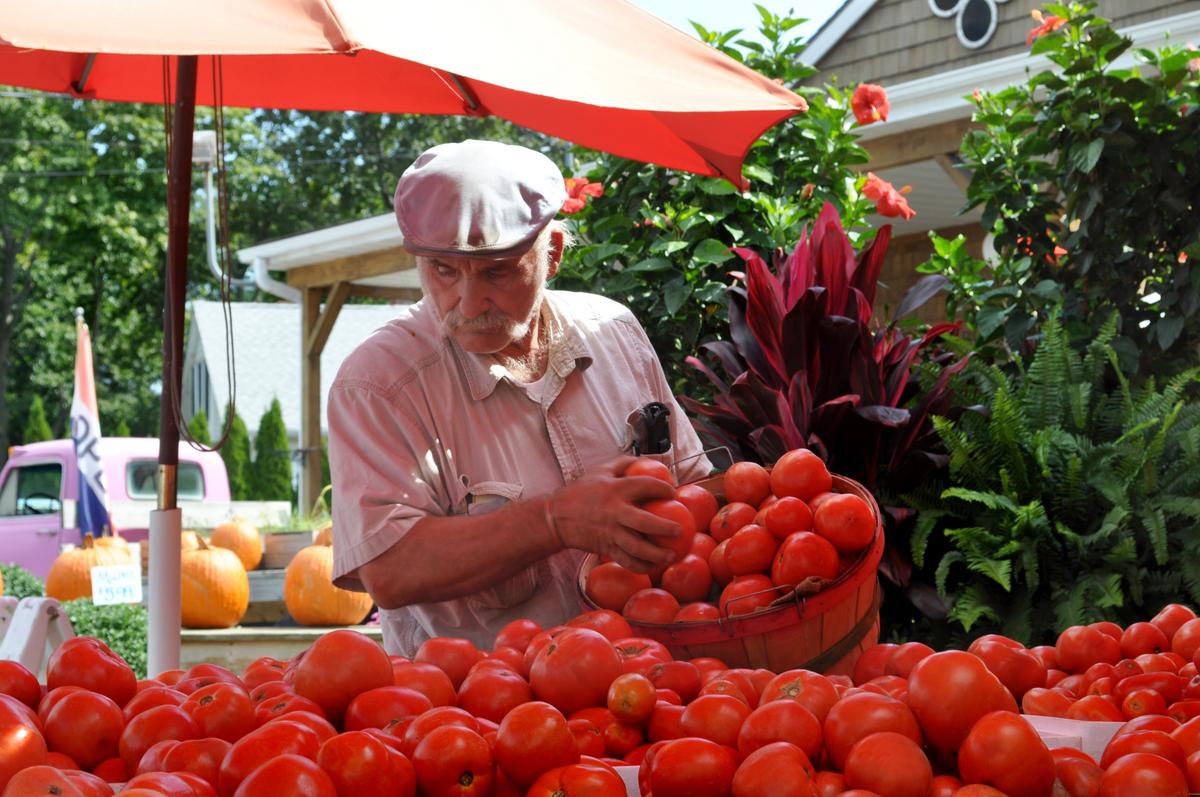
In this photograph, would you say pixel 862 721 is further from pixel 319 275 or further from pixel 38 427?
pixel 38 427

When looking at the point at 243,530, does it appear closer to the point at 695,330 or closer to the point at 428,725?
the point at 695,330

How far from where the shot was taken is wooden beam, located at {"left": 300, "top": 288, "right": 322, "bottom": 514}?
1268 centimetres

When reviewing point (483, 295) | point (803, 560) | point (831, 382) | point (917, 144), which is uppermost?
point (917, 144)

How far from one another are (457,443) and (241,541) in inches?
231

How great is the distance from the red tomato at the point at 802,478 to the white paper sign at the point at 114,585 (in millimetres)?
4866

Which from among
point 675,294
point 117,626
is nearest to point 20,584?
point 117,626

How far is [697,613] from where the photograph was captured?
1.96 m

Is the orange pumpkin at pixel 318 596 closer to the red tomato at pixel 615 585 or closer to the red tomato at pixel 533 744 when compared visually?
the red tomato at pixel 615 585

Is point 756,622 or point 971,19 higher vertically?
point 971,19

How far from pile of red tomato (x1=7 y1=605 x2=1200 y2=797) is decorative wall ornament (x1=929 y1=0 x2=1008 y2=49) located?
31.6 ft

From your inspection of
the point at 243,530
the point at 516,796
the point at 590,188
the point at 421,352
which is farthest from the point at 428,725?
the point at 243,530

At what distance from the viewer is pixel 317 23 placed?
179cm

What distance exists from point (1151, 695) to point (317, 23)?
1.46 m

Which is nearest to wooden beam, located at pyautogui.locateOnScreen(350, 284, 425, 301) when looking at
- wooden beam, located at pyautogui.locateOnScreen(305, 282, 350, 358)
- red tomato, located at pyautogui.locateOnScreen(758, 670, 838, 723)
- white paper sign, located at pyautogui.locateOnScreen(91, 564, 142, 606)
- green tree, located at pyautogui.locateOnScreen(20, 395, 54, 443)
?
wooden beam, located at pyautogui.locateOnScreen(305, 282, 350, 358)
